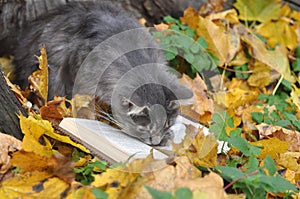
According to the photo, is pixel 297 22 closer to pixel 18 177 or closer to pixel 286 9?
pixel 286 9

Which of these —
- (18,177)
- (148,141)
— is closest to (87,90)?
(148,141)

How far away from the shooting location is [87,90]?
3.31m

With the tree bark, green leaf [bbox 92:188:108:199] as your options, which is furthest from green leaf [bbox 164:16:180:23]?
green leaf [bbox 92:188:108:199]

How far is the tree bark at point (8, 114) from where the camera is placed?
247 centimetres

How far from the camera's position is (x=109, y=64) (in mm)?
3225

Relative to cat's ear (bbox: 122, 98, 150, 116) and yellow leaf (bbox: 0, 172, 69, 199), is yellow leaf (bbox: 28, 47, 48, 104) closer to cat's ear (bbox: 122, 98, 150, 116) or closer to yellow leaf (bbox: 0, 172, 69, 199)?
cat's ear (bbox: 122, 98, 150, 116)

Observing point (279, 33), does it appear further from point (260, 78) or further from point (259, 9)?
point (260, 78)

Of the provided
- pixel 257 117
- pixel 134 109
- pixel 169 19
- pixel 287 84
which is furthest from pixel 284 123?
pixel 169 19

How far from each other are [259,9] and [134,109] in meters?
2.49

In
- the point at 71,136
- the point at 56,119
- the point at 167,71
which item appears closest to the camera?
the point at 71,136

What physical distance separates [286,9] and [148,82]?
8.38 ft

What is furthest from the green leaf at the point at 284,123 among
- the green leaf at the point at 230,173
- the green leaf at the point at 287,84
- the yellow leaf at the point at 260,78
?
the green leaf at the point at 230,173

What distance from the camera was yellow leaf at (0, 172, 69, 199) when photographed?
6.75 ft

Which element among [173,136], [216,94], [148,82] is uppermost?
[148,82]
